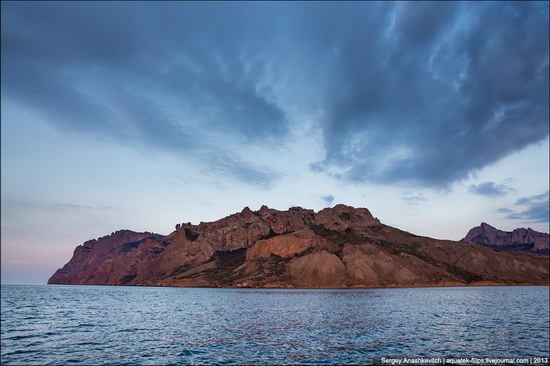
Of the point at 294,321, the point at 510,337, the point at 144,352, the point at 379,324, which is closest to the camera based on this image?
the point at 144,352

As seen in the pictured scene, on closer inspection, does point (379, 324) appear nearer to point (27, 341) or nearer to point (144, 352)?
point (144, 352)

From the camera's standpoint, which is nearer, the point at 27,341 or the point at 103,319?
the point at 27,341

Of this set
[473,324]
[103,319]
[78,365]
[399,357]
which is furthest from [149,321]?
[473,324]

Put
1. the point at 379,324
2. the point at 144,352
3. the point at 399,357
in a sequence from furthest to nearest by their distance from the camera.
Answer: the point at 379,324 → the point at 144,352 → the point at 399,357

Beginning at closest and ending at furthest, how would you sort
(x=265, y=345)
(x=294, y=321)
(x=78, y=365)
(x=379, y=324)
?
1. (x=78, y=365)
2. (x=265, y=345)
3. (x=379, y=324)
4. (x=294, y=321)

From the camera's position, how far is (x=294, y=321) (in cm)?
8031

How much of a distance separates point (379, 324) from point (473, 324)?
1882cm

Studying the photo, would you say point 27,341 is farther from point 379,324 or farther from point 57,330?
point 379,324

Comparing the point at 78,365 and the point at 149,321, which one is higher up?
the point at 78,365

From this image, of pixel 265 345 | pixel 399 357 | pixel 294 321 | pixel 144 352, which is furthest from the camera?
pixel 294 321

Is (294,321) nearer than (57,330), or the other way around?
(57,330)

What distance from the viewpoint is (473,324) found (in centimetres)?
7400

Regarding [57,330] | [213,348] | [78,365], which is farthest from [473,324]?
[57,330]

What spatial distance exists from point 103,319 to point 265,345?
162ft
